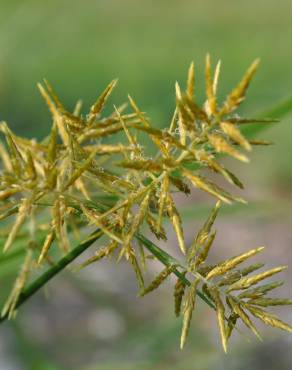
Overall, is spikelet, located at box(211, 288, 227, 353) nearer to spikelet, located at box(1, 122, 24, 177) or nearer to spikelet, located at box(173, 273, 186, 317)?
spikelet, located at box(173, 273, 186, 317)

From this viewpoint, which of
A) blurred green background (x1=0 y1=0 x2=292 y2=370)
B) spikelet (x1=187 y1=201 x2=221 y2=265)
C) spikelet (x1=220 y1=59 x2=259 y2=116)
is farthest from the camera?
blurred green background (x1=0 y1=0 x2=292 y2=370)

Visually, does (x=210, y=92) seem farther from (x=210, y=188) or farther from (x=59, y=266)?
(x=59, y=266)

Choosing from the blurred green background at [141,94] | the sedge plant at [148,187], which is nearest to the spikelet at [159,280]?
the sedge plant at [148,187]

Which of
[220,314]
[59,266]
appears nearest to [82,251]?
[59,266]

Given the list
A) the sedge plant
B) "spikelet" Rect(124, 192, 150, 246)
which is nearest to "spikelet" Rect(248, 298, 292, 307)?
the sedge plant

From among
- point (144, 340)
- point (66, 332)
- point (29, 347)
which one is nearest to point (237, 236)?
point (66, 332)
